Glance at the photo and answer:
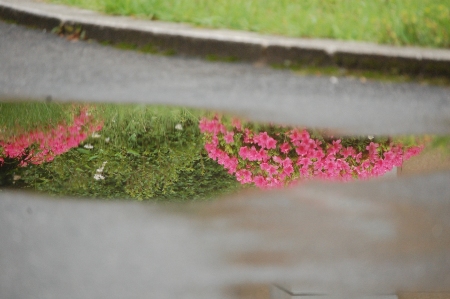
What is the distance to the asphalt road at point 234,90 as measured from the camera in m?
4.48

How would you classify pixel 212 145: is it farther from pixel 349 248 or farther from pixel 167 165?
pixel 349 248

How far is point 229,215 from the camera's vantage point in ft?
10.3

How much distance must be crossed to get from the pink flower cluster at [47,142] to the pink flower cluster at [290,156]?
698 mm

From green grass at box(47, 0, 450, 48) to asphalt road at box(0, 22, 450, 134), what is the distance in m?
0.49

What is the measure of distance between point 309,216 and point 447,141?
1364mm

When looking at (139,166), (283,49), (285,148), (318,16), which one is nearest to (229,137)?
(285,148)

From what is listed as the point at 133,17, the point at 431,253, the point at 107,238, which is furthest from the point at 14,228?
the point at 133,17

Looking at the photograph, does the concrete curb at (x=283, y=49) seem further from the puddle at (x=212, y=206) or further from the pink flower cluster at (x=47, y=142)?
the pink flower cluster at (x=47, y=142)

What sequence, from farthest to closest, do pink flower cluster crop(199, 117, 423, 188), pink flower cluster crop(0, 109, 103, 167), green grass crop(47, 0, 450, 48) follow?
green grass crop(47, 0, 450, 48) < pink flower cluster crop(0, 109, 103, 167) < pink flower cluster crop(199, 117, 423, 188)

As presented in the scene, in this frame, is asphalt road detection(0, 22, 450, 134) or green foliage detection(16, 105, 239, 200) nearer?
green foliage detection(16, 105, 239, 200)

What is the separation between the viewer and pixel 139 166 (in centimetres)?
372

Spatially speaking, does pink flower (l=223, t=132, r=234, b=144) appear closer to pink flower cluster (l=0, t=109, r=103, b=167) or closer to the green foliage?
the green foliage

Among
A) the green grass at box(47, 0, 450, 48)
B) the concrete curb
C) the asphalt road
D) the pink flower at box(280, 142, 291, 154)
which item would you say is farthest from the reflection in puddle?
the green grass at box(47, 0, 450, 48)

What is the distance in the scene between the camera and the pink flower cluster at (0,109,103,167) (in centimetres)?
385
